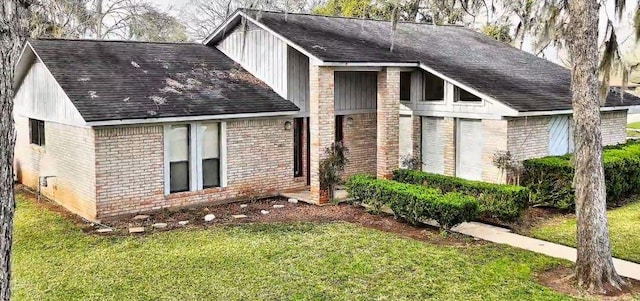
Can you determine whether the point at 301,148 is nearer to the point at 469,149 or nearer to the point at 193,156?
the point at 193,156

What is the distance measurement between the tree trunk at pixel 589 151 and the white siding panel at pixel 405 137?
27.2ft

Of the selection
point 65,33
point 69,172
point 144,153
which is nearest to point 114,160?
point 144,153

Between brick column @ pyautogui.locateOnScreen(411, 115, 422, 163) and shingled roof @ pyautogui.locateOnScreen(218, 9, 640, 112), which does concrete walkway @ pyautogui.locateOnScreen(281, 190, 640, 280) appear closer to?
shingled roof @ pyautogui.locateOnScreen(218, 9, 640, 112)

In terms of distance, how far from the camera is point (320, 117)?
47.3 ft

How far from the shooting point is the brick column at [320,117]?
14.3 m

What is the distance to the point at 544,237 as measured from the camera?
37.9 feet

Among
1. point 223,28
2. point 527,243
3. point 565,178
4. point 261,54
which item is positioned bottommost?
point 527,243

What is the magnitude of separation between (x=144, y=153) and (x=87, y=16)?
64.8ft

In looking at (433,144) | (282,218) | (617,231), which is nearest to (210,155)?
(282,218)

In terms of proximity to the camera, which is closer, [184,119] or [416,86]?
[184,119]

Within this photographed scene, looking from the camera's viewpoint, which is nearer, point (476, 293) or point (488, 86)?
point (476, 293)

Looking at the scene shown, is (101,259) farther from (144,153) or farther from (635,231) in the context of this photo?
(635,231)

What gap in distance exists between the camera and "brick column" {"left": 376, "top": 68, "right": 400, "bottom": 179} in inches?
602

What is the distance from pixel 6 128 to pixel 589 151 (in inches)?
295
